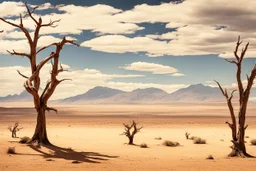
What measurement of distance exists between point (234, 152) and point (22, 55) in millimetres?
13258

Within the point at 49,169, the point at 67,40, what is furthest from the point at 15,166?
the point at 67,40

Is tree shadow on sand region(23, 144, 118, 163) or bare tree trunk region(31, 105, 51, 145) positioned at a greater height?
bare tree trunk region(31, 105, 51, 145)

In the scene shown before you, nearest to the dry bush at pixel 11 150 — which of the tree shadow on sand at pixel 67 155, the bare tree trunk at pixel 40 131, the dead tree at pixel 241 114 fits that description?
the tree shadow on sand at pixel 67 155

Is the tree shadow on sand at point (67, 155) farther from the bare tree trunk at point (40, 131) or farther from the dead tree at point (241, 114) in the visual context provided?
the dead tree at point (241, 114)

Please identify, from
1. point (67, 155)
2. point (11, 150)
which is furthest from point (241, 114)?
point (11, 150)

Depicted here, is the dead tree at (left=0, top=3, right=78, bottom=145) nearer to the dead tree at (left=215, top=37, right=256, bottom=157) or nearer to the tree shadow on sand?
the tree shadow on sand

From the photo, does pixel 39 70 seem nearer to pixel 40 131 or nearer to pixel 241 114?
pixel 40 131

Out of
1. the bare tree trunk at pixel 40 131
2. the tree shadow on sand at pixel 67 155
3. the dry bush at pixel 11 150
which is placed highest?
the bare tree trunk at pixel 40 131

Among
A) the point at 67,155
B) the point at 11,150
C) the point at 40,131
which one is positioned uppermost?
the point at 40,131

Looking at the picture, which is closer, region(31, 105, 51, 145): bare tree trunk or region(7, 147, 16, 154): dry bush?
region(7, 147, 16, 154): dry bush

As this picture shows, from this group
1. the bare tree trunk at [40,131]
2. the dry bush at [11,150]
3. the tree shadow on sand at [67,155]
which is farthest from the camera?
the bare tree trunk at [40,131]

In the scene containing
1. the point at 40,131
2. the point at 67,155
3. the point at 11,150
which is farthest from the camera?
the point at 40,131

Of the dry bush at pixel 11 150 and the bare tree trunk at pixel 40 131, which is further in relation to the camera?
the bare tree trunk at pixel 40 131

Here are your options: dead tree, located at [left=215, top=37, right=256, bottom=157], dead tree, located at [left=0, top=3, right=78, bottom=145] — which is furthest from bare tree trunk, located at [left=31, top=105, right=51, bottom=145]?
dead tree, located at [left=215, top=37, right=256, bottom=157]
